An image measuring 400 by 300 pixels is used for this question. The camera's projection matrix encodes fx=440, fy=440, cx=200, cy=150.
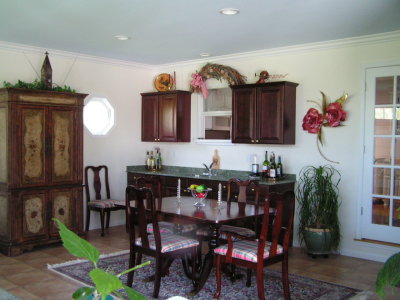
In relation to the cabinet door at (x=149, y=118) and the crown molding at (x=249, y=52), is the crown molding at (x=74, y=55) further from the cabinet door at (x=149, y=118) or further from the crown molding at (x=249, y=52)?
the cabinet door at (x=149, y=118)

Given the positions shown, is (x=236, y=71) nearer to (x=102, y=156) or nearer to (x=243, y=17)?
(x=243, y=17)

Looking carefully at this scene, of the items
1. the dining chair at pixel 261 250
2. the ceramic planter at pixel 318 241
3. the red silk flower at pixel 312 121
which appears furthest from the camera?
the red silk flower at pixel 312 121

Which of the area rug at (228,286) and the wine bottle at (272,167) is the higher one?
the wine bottle at (272,167)

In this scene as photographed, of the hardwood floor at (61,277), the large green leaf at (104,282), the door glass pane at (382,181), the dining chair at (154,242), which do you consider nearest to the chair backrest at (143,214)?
the dining chair at (154,242)

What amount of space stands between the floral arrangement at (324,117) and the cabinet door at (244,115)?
26.5 inches

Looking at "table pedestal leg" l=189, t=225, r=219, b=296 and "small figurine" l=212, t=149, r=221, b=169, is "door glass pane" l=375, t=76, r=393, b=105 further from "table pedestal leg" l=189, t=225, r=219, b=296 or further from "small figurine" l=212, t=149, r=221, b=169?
"table pedestal leg" l=189, t=225, r=219, b=296

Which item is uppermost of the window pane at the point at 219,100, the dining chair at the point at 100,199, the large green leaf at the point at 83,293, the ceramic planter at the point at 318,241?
the window pane at the point at 219,100

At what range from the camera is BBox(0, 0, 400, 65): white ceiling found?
13.0 ft

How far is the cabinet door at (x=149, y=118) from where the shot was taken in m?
6.90

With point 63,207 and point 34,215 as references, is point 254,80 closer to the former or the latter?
point 63,207

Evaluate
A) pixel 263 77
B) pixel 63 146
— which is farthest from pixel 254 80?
pixel 63 146

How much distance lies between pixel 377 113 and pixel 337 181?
92 cm

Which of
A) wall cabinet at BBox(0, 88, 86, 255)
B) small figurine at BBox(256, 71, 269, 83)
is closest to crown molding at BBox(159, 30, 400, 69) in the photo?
small figurine at BBox(256, 71, 269, 83)

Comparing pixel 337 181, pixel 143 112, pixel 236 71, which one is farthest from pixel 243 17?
pixel 143 112
